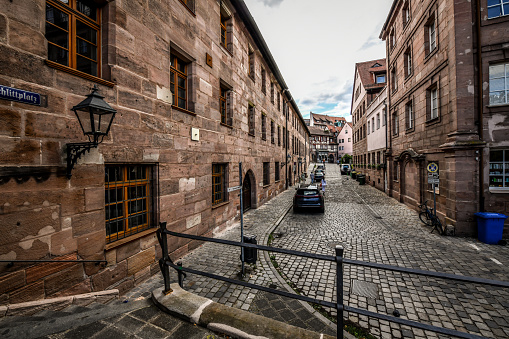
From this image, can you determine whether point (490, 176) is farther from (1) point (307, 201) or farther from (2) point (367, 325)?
(2) point (367, 325)

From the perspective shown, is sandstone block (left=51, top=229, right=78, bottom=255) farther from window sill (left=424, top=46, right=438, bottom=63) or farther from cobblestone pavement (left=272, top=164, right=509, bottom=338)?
window sill (left=424, top=46, right=438, bottom=63)

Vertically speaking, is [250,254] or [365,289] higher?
[250,254]

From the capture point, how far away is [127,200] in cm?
493

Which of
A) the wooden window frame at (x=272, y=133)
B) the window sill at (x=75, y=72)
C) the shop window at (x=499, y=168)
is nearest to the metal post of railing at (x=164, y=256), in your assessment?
the window sill at (x=75, y=72)

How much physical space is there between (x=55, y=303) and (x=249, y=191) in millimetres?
10134

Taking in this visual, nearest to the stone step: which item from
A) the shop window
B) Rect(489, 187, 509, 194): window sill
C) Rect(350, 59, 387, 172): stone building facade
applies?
Rect(489, 187, 509, 194): window sill

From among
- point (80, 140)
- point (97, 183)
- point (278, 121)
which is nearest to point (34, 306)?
point (97, 183)

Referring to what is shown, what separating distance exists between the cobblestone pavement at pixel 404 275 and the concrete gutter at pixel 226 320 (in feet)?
6.58

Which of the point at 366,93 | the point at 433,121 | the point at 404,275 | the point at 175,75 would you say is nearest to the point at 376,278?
the point at 404,275

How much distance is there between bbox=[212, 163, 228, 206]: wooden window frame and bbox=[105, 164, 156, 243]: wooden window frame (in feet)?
10.3

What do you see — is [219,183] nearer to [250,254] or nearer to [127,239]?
[250,254]

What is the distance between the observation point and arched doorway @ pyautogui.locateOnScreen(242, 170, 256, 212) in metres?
12.4

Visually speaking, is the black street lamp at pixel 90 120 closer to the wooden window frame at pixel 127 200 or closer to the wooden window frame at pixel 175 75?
the wooden window frame at pixel 127 200

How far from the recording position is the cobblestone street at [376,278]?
369 cm
